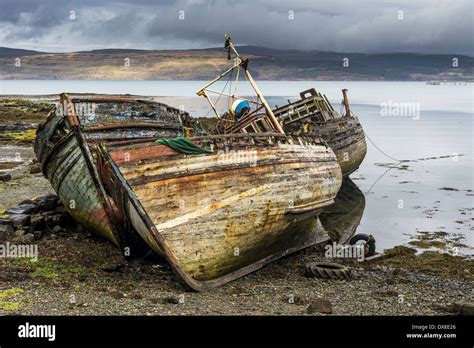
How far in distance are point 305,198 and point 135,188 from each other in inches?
223

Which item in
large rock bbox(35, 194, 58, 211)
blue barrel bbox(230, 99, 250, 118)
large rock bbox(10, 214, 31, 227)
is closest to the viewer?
large rock bbox(10, 214, 31, 227)

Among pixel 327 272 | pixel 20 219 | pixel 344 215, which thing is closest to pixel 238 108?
pixel 344 215

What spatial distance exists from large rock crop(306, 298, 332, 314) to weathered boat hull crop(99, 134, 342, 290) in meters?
2.67

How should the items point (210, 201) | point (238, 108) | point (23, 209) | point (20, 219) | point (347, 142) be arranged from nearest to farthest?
point (210, 201)
point (20, 219)
point (23, 209)
point (238, 108)
point (347, 142)

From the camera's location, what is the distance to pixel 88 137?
51.1 feet

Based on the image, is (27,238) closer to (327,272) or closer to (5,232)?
(5,232)

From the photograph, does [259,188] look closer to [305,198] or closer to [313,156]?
[305,198]

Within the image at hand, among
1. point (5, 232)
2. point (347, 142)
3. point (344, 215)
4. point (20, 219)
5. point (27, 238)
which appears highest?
point (347, 142)

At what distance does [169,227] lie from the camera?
12602 millimetres

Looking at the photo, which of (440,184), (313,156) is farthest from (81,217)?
(440,184)

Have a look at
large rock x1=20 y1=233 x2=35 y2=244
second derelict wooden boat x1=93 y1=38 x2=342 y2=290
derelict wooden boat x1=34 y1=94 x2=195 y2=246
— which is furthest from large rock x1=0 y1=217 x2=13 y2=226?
second derelict wooden boat x1=93 y1=38 x2=342 y2=290

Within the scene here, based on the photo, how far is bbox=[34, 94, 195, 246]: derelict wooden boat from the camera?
1508 centimetres

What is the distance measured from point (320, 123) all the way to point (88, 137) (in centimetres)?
1543

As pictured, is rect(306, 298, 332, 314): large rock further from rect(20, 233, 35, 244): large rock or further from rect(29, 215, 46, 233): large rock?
rect(29, 215, 46, 233): large rock
